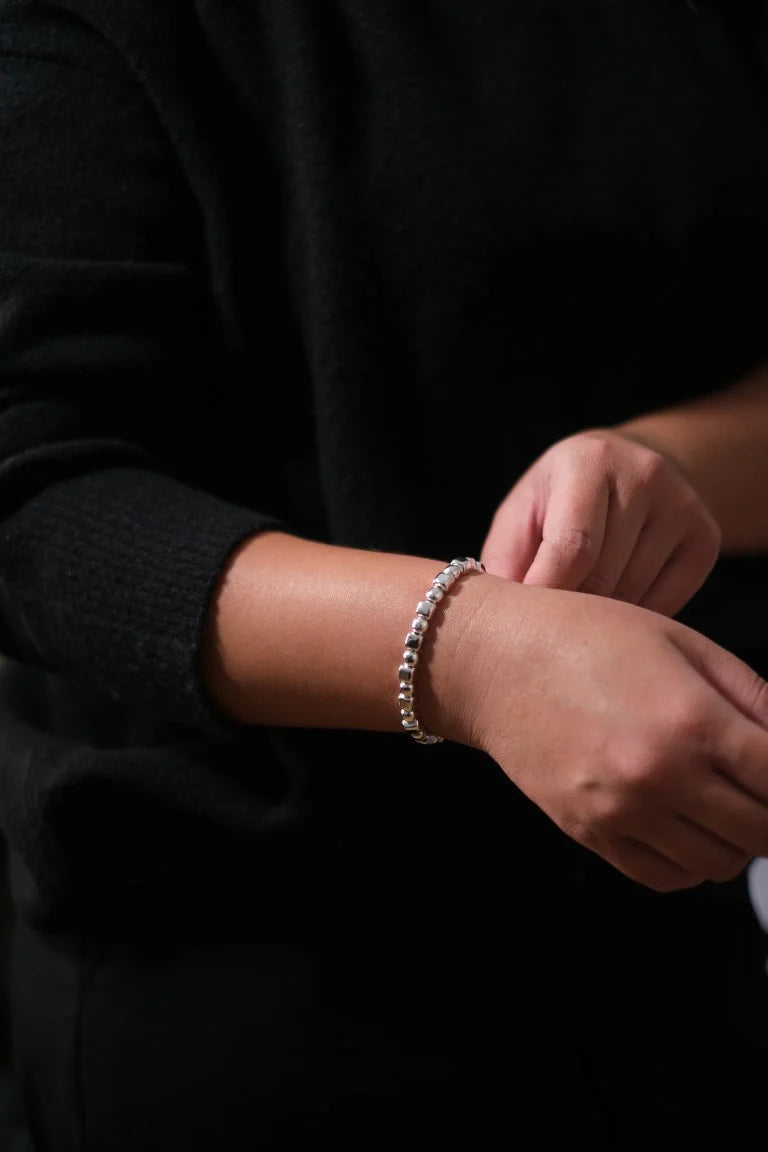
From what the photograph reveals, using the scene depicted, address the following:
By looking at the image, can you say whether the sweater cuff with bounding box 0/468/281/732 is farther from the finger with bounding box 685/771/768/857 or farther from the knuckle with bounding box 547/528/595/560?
the finger with bounding box 685/771/768/857

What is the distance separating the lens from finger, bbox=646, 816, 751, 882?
0.51 meters

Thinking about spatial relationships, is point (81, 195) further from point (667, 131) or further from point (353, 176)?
point (667, 131)

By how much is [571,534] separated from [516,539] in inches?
2.2


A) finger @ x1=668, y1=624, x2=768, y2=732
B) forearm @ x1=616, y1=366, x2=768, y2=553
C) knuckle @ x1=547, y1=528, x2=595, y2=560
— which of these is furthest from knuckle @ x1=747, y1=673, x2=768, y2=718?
forearm @ x1=616, y1=366, x2=768, y2=553

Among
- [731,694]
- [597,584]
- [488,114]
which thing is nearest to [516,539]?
[597,584]

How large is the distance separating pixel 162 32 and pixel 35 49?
0.07 m

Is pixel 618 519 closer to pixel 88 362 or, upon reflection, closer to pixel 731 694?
pixel 731 694

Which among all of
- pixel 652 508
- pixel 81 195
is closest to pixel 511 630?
pixel 652 508

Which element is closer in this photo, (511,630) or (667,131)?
(511,630)

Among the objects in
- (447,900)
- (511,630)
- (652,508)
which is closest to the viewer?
(511,630)

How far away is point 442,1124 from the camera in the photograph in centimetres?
68

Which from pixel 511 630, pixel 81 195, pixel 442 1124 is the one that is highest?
pixel 81 195

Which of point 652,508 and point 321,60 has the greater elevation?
point 321,60

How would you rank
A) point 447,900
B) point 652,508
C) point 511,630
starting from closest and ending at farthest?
point 511,630
point 652,508
point 447,900
